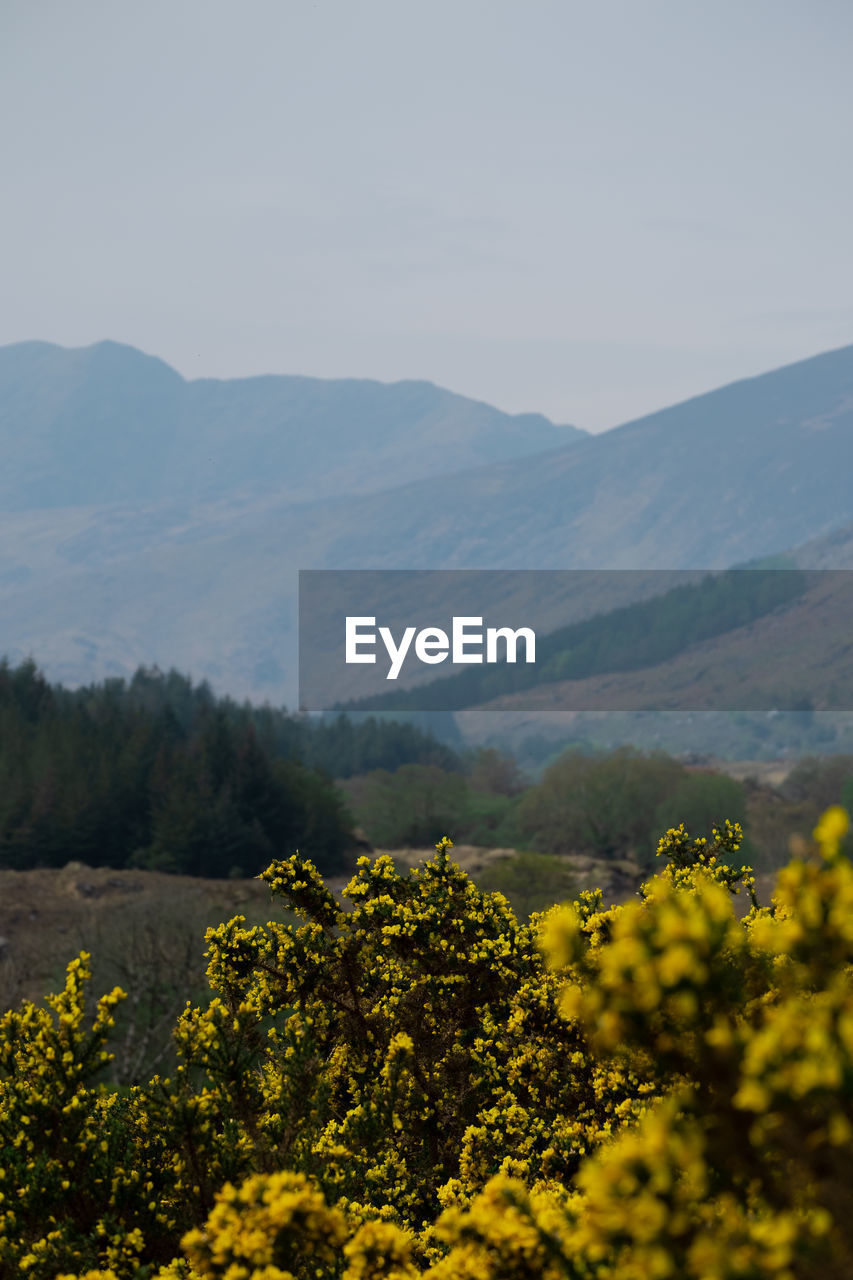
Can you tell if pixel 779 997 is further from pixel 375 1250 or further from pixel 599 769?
pixel 599 769

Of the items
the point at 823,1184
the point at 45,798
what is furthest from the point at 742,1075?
the point at 45,798

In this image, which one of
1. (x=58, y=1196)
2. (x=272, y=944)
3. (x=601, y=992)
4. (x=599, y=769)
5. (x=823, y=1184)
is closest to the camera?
(x=823, y=1184)

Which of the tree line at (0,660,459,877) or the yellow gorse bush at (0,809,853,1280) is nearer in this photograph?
the yellow gorse bush at (0,809,853,1280)

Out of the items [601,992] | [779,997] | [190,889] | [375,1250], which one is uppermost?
[601,992]

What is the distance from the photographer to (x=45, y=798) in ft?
324

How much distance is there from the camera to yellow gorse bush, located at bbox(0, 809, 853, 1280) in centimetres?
465

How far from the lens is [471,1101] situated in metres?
14.8

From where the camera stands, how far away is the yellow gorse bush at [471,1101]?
4.65 m

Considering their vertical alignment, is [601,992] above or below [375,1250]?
above

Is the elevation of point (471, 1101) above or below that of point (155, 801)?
below

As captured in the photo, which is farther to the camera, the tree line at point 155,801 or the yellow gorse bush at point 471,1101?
the tree line at point 155,801

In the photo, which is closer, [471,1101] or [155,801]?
[471,1101]

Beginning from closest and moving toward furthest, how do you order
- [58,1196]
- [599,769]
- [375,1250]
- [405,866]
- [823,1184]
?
1. [823,1184]
2. [375,1250]
3. [58,1196]
4. [405,866]
5. [599,769]

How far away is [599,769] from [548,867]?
148 ft
